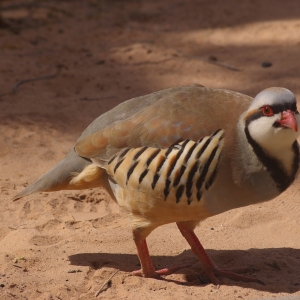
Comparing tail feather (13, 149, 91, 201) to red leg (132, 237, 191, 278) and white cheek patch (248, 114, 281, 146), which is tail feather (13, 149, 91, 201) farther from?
white cheek patch (248, 114, 281, 146)

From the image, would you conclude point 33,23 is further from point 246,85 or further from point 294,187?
point 294,187

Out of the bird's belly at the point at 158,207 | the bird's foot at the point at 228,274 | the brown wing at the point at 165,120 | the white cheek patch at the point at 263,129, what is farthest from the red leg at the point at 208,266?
the white cheek patch at the point at 263,129

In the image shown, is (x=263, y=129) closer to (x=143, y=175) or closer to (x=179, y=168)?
(x=179, y=168)

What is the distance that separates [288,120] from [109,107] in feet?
14.2

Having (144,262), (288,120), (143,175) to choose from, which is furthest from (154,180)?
(288,120)

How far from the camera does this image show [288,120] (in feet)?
13.9

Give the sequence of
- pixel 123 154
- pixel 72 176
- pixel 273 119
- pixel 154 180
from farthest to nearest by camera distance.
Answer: pixel 72 176, pixel 123 154, pixel 154 180, pixel 273 119

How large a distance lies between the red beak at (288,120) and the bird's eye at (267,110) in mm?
96

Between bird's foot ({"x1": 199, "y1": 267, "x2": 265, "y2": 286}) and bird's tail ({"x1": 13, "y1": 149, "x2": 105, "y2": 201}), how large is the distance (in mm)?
1187

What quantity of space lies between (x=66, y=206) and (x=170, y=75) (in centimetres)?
384

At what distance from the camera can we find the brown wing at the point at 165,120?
4.62 m

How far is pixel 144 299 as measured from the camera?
457 cm

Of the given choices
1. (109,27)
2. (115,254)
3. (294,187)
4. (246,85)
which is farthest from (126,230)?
(109,27)

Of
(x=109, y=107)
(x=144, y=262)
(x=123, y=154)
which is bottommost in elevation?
(x=144, y=262)
